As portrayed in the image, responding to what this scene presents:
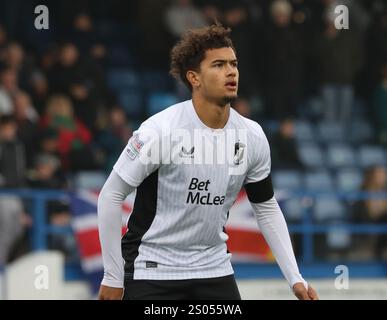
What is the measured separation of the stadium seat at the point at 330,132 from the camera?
1523 cm

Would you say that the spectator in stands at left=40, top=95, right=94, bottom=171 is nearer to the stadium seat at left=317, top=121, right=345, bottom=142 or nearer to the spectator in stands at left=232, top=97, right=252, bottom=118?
the spectator in stands at left=232, top=97, right=252, bottom=118

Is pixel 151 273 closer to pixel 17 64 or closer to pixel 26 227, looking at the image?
pixel 26 227

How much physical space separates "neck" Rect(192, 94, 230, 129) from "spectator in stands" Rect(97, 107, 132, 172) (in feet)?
23.2

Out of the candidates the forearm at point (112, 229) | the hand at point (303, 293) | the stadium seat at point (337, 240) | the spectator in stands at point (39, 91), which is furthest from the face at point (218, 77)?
the spectator in stands at point (39, 91)

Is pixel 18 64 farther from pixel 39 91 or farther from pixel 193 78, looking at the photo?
pixel 193 78

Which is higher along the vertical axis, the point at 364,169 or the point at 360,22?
the point at 360,22

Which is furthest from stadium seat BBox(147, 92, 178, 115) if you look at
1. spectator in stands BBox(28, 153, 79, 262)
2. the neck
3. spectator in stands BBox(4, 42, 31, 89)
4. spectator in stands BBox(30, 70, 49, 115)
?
the neck

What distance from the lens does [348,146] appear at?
1508 cm

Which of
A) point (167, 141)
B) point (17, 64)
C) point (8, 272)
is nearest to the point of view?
point (167, 141)

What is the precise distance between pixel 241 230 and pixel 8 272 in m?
2.35

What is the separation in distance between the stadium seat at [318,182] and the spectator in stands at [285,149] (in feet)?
0.89

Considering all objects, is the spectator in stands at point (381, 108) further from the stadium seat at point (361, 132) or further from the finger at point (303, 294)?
the finger at point (303, 294)

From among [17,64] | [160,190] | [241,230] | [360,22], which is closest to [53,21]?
[17,64]

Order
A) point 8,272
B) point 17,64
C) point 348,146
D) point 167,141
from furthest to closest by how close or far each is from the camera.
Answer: point 348,146 < point 17,64 < point 8,272 < point 167,141
